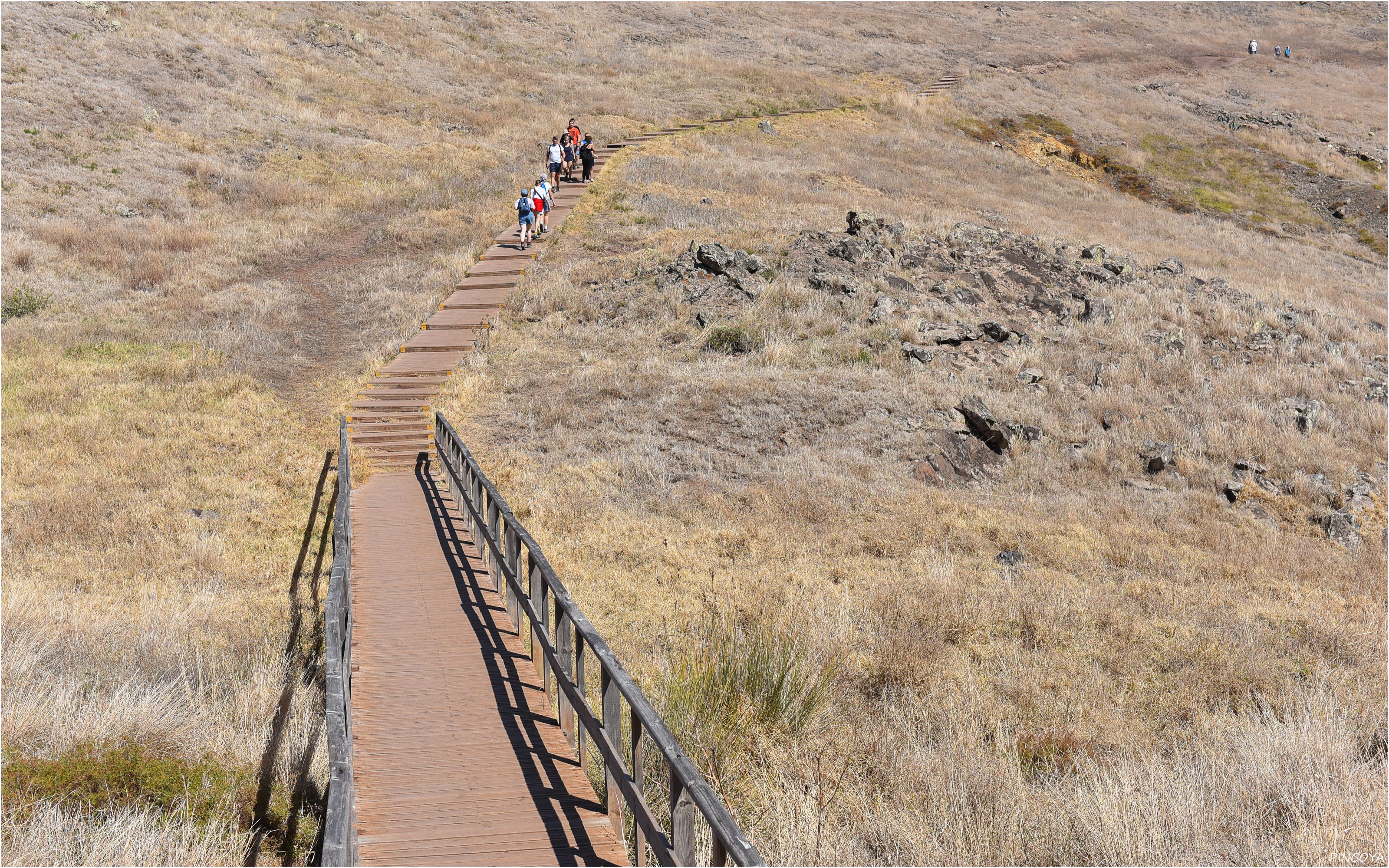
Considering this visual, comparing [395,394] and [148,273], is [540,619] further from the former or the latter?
[148,273]

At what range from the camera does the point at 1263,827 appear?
562 centimetres

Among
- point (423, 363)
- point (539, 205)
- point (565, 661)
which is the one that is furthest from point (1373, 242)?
point (565, 661)

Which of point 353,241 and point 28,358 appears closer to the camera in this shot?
point 28,358

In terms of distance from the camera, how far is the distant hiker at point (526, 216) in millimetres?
25250

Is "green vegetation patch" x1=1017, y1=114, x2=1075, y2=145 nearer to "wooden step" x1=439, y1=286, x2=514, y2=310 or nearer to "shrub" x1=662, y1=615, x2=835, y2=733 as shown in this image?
"wooden step" x1=439, y1=286, x2=514, y2=310

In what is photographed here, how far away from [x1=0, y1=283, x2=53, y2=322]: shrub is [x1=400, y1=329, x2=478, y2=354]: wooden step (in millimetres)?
9013

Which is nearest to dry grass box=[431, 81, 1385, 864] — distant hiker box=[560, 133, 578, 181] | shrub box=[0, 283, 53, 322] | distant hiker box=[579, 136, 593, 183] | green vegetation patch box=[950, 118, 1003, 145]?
distant hiker box=[579, 136, 593, 183]

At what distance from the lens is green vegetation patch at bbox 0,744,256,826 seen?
536 cm

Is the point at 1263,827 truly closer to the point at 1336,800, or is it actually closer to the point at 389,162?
the point at 1336,800

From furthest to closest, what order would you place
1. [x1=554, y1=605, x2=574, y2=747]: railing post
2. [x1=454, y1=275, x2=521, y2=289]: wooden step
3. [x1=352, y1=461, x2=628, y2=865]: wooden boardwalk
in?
[x1=454, y1=275, x2=521, y2=289]: wooden step
[x1=554, y1=605, x2=574, y2=747]: railing post
[x1=352, y1=461, x2=628, y2=865]: wooden boardwalk

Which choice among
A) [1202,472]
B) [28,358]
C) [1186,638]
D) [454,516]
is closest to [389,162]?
[28,358]

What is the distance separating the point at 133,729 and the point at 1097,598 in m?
10.6

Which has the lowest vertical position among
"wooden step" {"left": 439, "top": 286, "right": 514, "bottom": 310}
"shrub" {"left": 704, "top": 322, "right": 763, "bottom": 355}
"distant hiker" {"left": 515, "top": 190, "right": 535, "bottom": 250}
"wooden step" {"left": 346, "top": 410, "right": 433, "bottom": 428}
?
"wooden step" {"left": 346, "top": 410, "right": 433, "bottom": 428}

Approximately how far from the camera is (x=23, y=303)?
20.1 metres
